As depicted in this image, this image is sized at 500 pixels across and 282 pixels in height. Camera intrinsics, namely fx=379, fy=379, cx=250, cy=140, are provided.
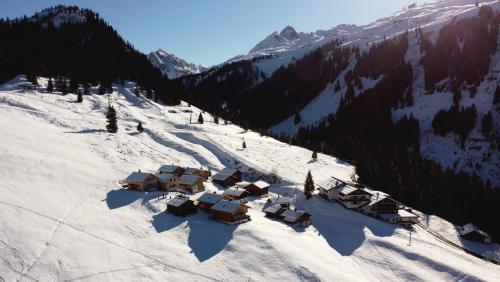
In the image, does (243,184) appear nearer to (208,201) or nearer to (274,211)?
(274,211)

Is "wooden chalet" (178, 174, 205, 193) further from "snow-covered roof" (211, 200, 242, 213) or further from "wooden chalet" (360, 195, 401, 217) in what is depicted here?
"wooden chalet" (360, 195, 401, 217)

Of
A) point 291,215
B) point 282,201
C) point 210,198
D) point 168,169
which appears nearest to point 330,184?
point 282,201

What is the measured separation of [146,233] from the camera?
1770 inches

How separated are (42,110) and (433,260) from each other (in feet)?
286

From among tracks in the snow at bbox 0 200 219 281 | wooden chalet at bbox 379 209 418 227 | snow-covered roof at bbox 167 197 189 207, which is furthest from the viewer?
wooden chalet at bbox 379 209 418 227

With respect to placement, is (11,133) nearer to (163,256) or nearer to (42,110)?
(42,110)

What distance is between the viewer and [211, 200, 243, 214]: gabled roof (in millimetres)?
51531

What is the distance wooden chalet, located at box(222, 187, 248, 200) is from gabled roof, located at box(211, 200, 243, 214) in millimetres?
8542

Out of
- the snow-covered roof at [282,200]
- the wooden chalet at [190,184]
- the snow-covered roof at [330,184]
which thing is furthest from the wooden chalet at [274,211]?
the snow-covered roof at [330,184]

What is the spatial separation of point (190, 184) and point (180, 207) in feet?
38.6

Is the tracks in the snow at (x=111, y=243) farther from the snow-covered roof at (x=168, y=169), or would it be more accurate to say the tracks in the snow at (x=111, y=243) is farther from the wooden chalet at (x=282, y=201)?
the wooden chalet at (x=282, y=201)

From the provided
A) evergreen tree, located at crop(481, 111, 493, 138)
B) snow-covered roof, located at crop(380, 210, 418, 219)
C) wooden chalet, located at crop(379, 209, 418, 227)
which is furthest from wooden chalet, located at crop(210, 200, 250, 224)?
evergreen tree, located at crop(481, 111, 493, 138)

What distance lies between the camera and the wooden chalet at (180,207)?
52.1 metres

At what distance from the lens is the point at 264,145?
104m
